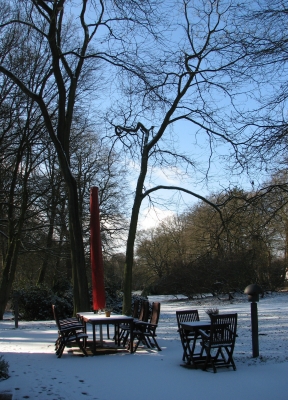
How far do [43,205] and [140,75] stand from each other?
11.3 metres

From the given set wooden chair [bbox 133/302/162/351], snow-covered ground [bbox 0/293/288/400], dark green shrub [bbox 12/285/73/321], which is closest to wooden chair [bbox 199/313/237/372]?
snow-covered ground [bbox 0/293/288/400]

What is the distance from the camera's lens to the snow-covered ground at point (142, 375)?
6379 mm

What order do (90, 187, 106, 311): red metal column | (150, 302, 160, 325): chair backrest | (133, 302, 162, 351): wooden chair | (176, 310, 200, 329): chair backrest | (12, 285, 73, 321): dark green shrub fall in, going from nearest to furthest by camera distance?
(176, 310, 200, 329): chair backrest < (133, 302, 162, 351): wooden chair < (150, 302, 160, 325): chair backrest < (90, 187, 106, 311): red metal column < (12, 285, 73, 321): dark green shrub

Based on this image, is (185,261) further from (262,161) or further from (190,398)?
(190,398)

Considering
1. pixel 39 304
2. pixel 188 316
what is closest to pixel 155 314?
pixel 188 316

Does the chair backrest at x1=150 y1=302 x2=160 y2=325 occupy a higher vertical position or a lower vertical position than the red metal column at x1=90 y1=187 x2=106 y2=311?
lower

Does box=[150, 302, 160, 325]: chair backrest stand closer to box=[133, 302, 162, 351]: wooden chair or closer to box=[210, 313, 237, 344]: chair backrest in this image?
box=[133, 302, 162, 351]: wooden chair

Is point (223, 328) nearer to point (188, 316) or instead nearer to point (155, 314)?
point (188, 316)

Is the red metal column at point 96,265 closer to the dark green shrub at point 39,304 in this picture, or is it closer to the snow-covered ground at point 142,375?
the snow-covered ground at point 142,375

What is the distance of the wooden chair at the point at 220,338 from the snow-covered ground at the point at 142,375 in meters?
0.18

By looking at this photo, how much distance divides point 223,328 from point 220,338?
0.25 m

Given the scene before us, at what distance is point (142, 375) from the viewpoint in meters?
7.63

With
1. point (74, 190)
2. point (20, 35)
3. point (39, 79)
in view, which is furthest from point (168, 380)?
point (39, 79)

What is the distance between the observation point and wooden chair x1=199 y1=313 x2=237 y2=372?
7.96 m
